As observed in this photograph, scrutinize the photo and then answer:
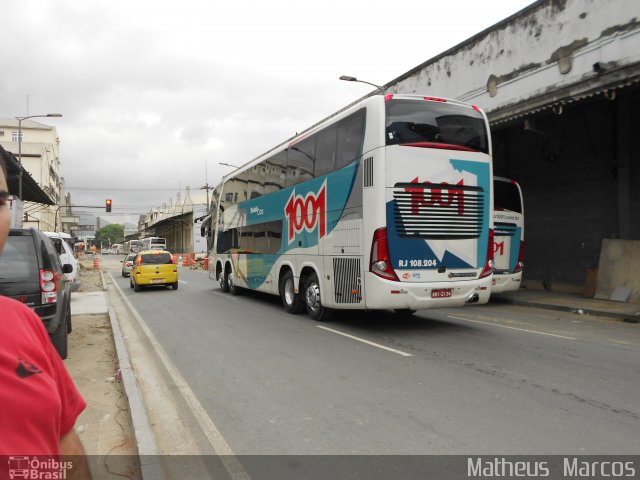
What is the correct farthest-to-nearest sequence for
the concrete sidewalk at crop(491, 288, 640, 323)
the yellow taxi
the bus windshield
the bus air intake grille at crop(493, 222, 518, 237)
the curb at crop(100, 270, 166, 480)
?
the yellow taxi < the bus air intake grille at crop(493, 222, 518, 237) < the concrete sidewalk at crop(491, 288, 640, 323) < the bus windshield < the curb at crop(100, 270, 166, 480)

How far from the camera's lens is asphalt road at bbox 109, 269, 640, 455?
398 cm

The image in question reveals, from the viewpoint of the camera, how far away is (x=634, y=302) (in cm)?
1224

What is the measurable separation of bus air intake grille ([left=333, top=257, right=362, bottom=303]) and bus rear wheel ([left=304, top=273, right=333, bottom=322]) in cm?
93

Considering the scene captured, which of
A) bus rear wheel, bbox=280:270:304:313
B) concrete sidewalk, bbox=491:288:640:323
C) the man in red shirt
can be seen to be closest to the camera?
the man in red shirt

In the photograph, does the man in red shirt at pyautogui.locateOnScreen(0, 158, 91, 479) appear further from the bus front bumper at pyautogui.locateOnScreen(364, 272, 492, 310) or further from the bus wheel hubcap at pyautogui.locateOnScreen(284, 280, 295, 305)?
the bus wheel hubcap at pyautogui.locateOnScreen(284, 280, 295, 305)

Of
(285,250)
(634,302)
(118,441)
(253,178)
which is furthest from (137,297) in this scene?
(634,302)

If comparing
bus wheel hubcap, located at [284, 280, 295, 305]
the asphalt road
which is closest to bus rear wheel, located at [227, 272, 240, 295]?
bus wheel hubcap, located at [284, 280, 295, 305]

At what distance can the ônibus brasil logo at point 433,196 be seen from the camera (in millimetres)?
8148

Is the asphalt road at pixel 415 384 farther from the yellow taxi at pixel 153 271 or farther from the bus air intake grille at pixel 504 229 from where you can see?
the yellow taxi at pixel 153 271

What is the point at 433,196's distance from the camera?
27.2ft

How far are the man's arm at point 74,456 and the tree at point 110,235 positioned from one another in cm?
18192

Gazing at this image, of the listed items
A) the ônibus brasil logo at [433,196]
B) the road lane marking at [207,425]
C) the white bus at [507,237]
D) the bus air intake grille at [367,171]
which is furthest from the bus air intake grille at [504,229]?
the road lane marking at [207,425]

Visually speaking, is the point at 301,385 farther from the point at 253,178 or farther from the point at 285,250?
the point at 253,178

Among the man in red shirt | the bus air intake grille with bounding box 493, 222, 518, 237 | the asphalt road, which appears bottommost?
the asphalt road
